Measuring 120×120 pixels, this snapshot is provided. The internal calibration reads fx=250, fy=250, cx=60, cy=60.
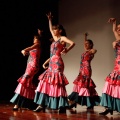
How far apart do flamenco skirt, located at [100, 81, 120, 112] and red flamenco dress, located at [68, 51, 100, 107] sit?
0.85 metres

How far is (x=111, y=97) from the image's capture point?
10.4 ft

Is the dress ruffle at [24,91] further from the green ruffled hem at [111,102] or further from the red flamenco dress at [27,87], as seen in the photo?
the green ruffled hem at [111,102]

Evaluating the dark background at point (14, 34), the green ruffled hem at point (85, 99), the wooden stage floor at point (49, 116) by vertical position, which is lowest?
the wooden stage floor at point (49, 116)

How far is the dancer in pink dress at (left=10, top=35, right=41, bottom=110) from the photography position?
3582mm

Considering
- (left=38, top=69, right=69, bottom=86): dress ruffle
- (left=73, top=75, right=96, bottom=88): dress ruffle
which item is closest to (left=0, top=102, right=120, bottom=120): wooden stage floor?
(left=38, top=69, right=69, bottom=86): dress ruffle

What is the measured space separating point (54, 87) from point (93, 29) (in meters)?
2.38

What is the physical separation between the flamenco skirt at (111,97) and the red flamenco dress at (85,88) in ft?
2.80

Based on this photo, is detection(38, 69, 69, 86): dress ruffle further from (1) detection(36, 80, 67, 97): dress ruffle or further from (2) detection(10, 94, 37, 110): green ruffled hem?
(2) detection(10, 94, 37, 110): green ruffled hem

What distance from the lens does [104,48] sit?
5000 mm

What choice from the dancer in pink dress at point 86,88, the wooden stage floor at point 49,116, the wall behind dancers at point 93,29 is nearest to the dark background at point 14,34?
the wall behind dancers at point 93,29

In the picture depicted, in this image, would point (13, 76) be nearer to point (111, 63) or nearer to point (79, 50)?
point (79, 50)

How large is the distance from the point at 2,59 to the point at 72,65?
1.55m

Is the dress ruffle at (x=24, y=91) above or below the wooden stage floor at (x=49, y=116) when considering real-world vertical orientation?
above

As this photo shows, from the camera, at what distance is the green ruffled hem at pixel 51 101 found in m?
3.14
